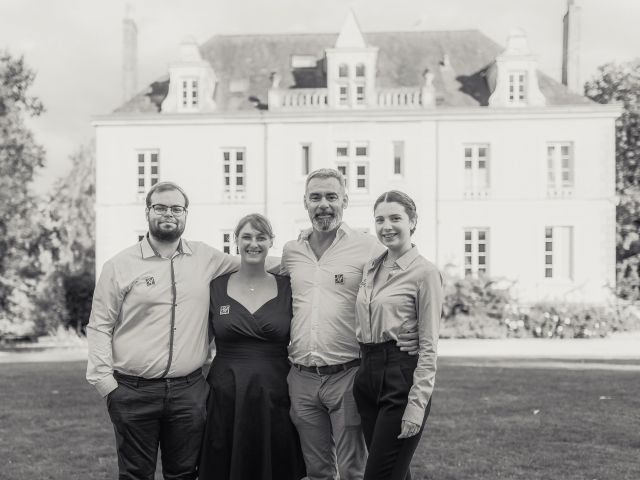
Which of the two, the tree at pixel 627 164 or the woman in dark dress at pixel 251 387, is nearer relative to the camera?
the woman in dark dress at pixel 251 387

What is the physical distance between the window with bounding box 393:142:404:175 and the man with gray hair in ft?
80.8

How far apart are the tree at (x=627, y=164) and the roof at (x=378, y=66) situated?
6.61m

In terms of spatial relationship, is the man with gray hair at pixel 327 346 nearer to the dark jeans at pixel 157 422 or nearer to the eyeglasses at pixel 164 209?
the dark jeans at pixel 157 422

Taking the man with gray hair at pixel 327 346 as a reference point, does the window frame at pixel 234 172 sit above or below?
above

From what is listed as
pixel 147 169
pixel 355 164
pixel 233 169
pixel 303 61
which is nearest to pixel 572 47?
pixel 355 164

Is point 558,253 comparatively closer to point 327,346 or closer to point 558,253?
point 558,253

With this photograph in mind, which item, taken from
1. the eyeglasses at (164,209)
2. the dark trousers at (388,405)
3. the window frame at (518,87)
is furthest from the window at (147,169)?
the dark trousers at (388,405)

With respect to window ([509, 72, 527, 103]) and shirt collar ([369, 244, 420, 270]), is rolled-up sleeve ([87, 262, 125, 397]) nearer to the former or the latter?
shirt collar ([369, 244, 420, 270])

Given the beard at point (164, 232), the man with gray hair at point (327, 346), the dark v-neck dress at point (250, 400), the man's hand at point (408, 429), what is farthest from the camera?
the beard at point (164, 232)

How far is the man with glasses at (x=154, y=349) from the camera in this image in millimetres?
4969

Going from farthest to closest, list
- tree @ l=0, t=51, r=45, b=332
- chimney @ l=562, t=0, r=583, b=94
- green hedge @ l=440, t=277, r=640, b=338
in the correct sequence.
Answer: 1. chimney @ l=562, t=0, r=583, b=94
2. tree @ l=0, t=51, r=45, b=332
3. green hedge @ l=440, t=277, r=640, b=338

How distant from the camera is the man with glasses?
4969mm

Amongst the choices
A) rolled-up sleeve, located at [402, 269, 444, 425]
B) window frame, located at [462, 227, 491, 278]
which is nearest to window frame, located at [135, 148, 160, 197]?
window frame, located at [462, 227, 491, 278]

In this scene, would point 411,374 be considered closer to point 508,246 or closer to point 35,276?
point 508,246
